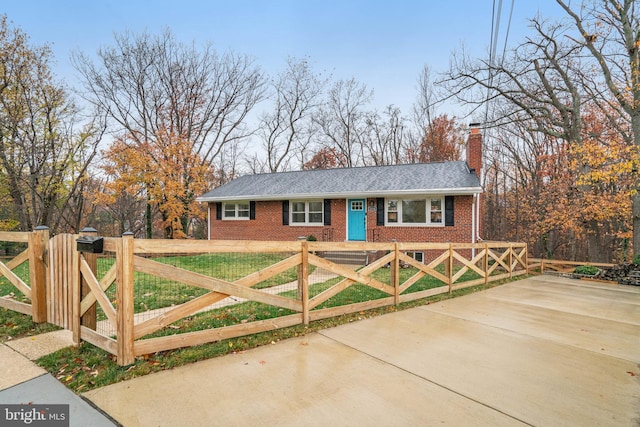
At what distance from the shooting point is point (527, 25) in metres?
13.6

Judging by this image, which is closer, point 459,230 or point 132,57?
point 459,230

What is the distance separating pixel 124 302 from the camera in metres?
2.77

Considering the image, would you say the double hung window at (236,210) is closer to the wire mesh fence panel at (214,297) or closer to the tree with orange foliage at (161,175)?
the tree with orange foliage at (161,175)

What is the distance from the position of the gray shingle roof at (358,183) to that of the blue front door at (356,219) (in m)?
0.59

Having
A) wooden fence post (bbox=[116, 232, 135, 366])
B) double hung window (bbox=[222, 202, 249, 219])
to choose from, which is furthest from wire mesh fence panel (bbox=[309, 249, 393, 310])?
double hung window (bbox=[222, 202, 249, 219])

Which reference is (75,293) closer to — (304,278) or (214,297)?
(214,297)

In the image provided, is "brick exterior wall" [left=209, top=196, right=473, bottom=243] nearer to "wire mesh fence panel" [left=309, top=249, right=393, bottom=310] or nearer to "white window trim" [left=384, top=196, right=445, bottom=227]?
"white window trim" [left=384, top=196, right=445, bottom=227]

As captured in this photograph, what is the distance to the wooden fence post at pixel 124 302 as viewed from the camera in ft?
9.09

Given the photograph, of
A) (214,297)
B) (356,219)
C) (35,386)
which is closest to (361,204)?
(356,219)

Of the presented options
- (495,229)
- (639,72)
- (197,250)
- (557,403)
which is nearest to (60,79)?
(197,250)

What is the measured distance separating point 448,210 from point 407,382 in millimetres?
10148

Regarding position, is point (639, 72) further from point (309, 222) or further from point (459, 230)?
point (309, 222)

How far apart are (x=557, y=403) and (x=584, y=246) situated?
69.1ft

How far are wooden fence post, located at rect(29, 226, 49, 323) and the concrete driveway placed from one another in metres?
2.33
